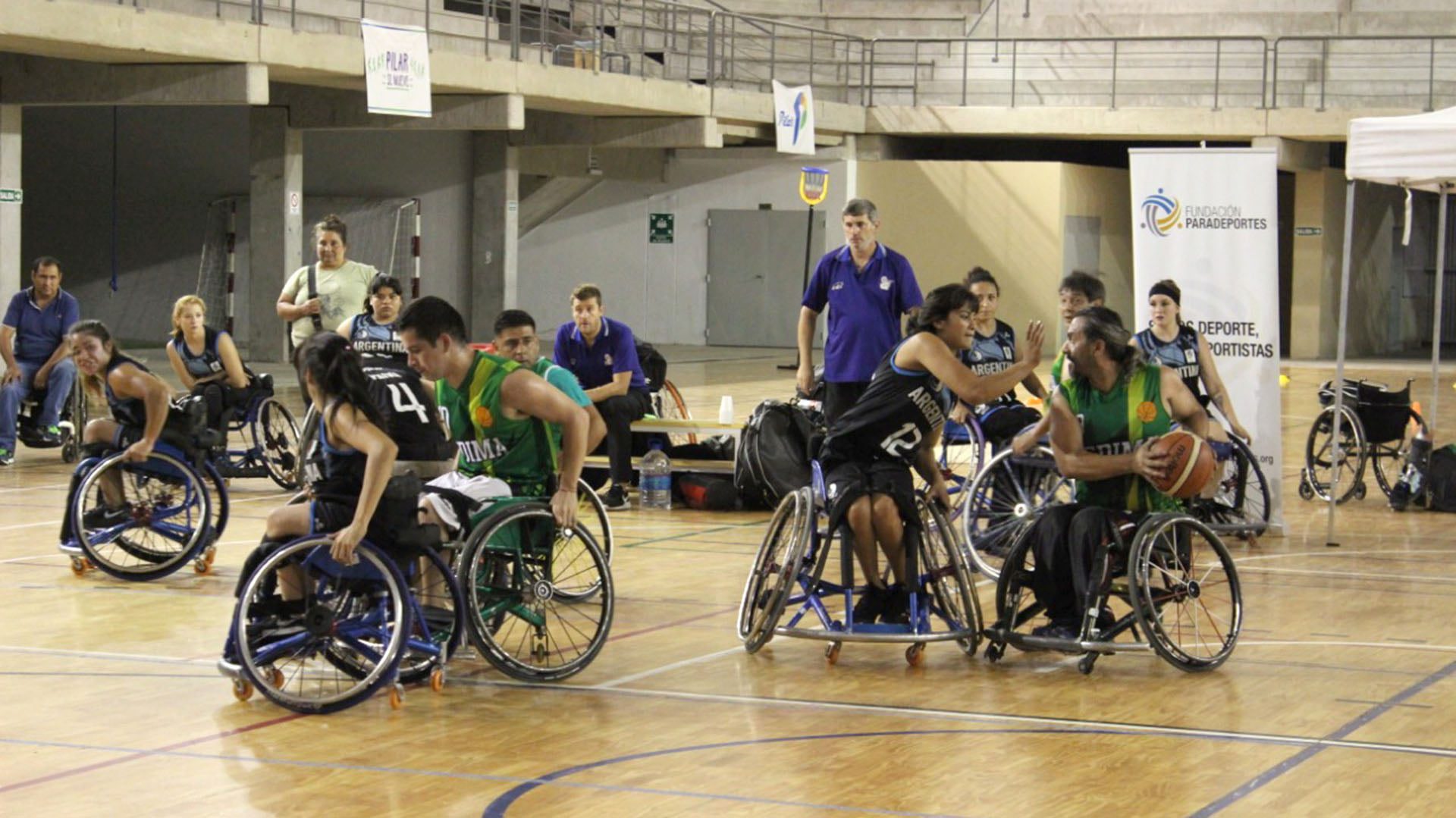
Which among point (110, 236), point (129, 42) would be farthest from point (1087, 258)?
point (129, 42)

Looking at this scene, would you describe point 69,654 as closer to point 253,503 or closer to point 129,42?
point 253,503

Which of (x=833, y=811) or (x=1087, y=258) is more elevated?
(x=1087, y=258)

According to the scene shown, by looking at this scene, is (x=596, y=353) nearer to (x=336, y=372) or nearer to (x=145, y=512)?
(x=145, y=512)

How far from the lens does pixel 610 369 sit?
1131 centimetres

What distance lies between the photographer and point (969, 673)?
6.72 meters

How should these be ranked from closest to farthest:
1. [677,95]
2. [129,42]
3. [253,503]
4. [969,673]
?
[969,673]
[253,503]
[129,42]
[677,95]

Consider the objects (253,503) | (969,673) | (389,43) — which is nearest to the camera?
(969,673)

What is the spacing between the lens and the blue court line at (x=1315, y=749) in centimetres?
500

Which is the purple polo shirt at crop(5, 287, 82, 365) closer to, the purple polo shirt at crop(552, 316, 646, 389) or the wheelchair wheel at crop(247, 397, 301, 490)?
the wheelchair wheel at crop(247, 397, 301, 490)

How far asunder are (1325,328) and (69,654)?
1010 inches

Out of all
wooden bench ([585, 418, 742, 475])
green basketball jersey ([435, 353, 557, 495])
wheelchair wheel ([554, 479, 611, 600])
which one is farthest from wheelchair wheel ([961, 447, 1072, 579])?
green basketball jersey ([435, 353, 557, 495])

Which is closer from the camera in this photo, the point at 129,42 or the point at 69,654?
the point at 69,654

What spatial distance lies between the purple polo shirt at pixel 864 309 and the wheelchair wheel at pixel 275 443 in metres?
3.82

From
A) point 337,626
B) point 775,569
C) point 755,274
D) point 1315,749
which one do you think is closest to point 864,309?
point 775,569
